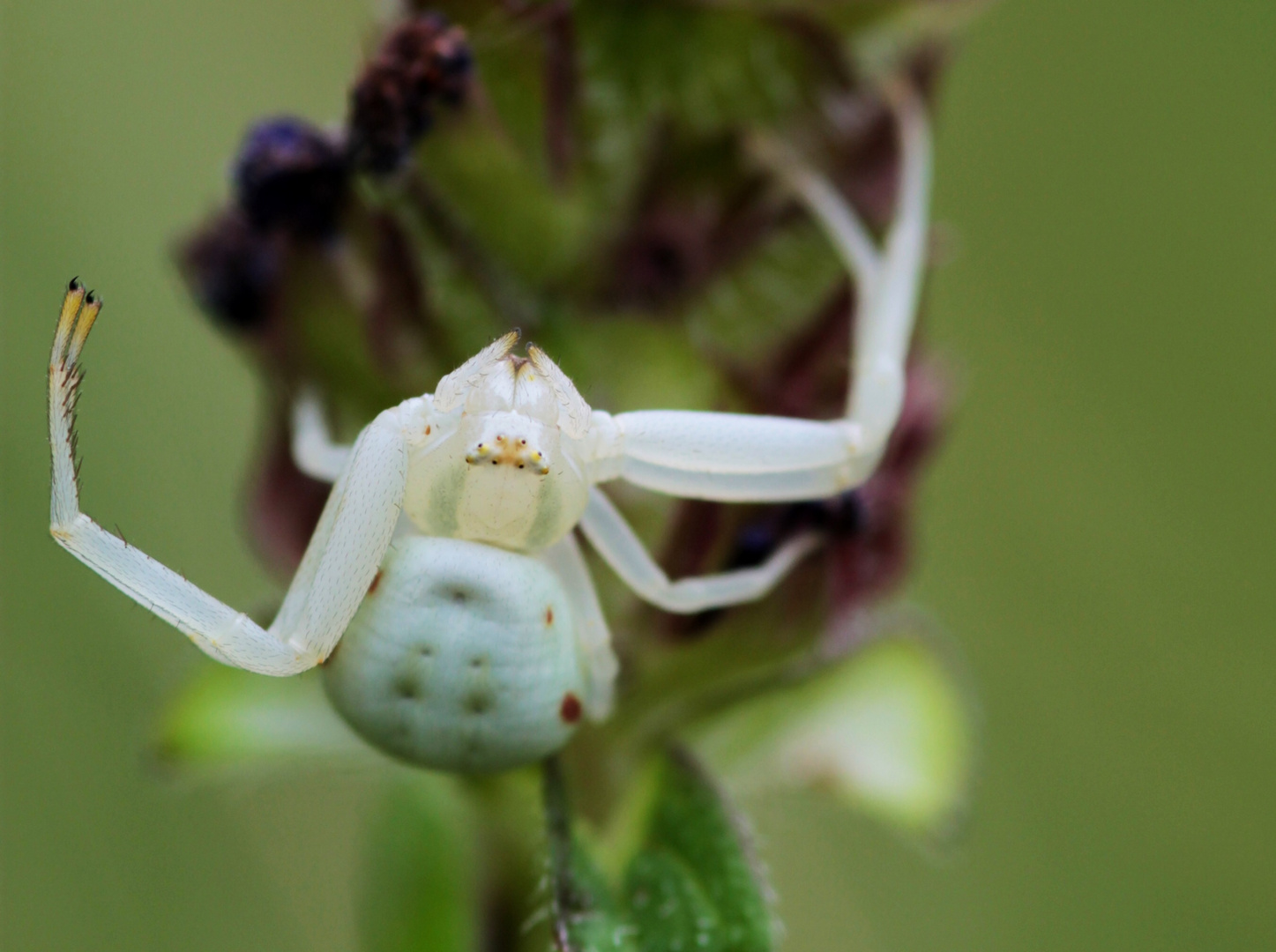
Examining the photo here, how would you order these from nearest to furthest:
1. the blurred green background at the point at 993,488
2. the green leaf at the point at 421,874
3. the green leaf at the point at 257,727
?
1. the green leaf at the point at 421,874
2. the green leaf at the point at 257,727
3. the blurred green background at the point at 993,488

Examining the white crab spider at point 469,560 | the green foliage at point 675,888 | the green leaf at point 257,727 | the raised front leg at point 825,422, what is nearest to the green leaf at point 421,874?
the green leaf at point 257,727

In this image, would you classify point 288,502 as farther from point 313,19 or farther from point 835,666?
point 313,19

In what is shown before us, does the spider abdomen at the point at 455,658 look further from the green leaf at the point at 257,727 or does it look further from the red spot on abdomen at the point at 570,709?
the green leaf at the point at 257,727

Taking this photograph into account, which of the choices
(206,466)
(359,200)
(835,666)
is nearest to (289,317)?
(359,200)

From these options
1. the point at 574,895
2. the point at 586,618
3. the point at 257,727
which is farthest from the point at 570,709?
the point at 257,727

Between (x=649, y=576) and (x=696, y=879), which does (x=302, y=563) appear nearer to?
(x=649, y=576)

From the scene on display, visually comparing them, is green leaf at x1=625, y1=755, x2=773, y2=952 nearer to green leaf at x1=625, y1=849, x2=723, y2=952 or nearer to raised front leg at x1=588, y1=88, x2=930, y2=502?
green leaf at x1=625, y1=849, x2=723, y2=952
